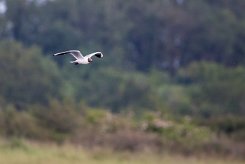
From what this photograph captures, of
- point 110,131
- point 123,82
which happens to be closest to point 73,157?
point 110,131

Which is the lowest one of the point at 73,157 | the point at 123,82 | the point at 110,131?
the point at 73,157

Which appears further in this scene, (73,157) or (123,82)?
(123,82)

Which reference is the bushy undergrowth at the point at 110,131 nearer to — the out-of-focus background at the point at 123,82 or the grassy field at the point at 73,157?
the out-of-focus background at the point at 123,82

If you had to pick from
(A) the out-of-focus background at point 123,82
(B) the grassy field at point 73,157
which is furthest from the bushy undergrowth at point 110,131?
(B) the grassy field at point 73,157

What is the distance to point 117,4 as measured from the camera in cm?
5259

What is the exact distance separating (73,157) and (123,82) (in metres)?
16.4

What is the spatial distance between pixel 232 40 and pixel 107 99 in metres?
13.4

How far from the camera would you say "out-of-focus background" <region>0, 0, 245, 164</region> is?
69.5ft

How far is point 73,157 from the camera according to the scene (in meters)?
18.5

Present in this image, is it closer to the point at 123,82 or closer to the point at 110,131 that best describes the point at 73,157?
the point at 110,131

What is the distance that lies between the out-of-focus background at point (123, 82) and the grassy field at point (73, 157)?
0.03m

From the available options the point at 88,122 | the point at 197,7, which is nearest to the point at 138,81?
the point at 88,122

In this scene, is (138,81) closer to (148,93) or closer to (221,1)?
(148,93)

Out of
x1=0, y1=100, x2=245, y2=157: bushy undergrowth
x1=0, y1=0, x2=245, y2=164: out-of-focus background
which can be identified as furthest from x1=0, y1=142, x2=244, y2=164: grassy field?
x1=0, y1=100, x2=245, y2=157: bushy undergrowth
